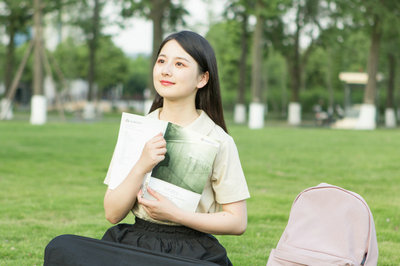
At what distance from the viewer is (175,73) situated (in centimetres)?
310

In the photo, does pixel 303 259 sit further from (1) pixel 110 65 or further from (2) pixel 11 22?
(1) pixel 110 65

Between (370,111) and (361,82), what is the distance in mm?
4671

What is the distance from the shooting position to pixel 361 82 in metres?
32.7

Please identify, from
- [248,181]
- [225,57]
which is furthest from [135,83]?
[248,181]

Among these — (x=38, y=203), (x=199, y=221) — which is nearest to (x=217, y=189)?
(x=199, y=221)

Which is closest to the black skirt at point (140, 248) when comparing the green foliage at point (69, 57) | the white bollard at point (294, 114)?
the white bollard at point (294, 114)

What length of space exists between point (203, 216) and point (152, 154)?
0.40 metres

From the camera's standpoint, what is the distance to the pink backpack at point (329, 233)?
9.75ft

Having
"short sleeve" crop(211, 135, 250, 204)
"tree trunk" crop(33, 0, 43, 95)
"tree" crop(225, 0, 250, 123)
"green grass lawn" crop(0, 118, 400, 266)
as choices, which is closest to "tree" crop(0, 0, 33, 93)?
"tree trunk" crop(33, 0, 43, 95)

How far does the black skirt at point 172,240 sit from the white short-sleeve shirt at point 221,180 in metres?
0.06

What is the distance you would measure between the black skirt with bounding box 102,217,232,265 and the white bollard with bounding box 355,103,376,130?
26.4 meters

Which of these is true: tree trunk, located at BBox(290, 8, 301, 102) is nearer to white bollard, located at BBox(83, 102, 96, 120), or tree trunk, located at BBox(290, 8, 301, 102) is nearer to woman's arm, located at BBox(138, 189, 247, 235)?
white bollard, located at BBox(83, 102, 96, 120)

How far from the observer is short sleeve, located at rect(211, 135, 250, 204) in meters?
3.05

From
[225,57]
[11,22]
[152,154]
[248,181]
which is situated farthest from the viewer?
[225,57]
